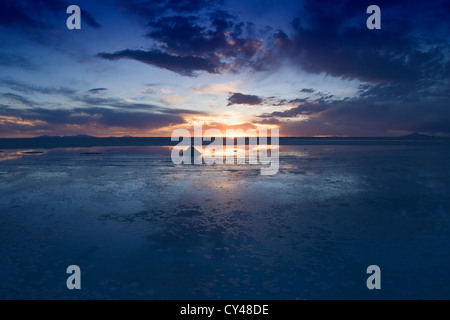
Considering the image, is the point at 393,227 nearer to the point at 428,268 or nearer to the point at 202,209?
the point at 428,268

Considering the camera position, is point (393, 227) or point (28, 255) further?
point (393, 227)

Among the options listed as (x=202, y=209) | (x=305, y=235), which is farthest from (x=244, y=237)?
(x=202, y=209)

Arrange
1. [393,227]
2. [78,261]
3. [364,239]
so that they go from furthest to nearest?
[393,227] → [364,239] → [78,261]

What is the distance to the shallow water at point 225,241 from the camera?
18.3 ft

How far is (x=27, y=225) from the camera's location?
906 centimetres

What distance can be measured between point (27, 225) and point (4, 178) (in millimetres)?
11595

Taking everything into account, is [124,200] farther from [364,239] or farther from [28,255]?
[364,239]

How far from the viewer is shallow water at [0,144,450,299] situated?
5590 millimetres

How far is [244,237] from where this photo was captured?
26.4 feet

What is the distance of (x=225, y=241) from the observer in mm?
7758
